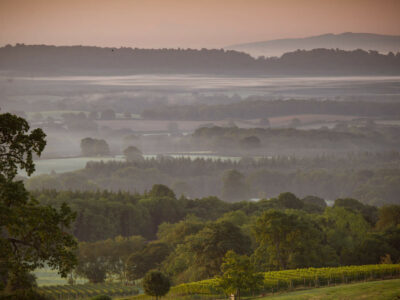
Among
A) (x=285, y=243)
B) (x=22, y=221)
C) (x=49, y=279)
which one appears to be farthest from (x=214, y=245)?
(x=22, y=221)

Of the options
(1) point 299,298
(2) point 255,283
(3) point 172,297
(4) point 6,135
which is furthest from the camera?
(3) point 172,297

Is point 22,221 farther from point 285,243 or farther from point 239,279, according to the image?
point 285,243

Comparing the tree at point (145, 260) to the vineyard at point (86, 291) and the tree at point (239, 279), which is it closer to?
the vineyard at point (86, 291)

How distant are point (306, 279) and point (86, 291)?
167 ft

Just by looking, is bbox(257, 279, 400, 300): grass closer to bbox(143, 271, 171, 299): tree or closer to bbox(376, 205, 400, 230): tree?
bbox(143, 271, 171, 299): tree

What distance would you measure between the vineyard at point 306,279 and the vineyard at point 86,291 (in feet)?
90.1

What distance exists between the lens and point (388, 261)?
11131 centimetres

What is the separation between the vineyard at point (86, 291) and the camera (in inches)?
4491

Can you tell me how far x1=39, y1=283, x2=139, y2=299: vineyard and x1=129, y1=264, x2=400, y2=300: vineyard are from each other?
90.1ft

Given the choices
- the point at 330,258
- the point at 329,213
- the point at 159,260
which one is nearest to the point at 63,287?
the point at 159,260

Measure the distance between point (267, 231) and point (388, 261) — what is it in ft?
75.1

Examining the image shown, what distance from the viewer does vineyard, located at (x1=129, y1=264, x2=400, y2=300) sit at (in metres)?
83.9

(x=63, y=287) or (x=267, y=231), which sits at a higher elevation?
(x=267, y=231)

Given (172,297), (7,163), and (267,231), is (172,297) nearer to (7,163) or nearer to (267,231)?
(267,231)
